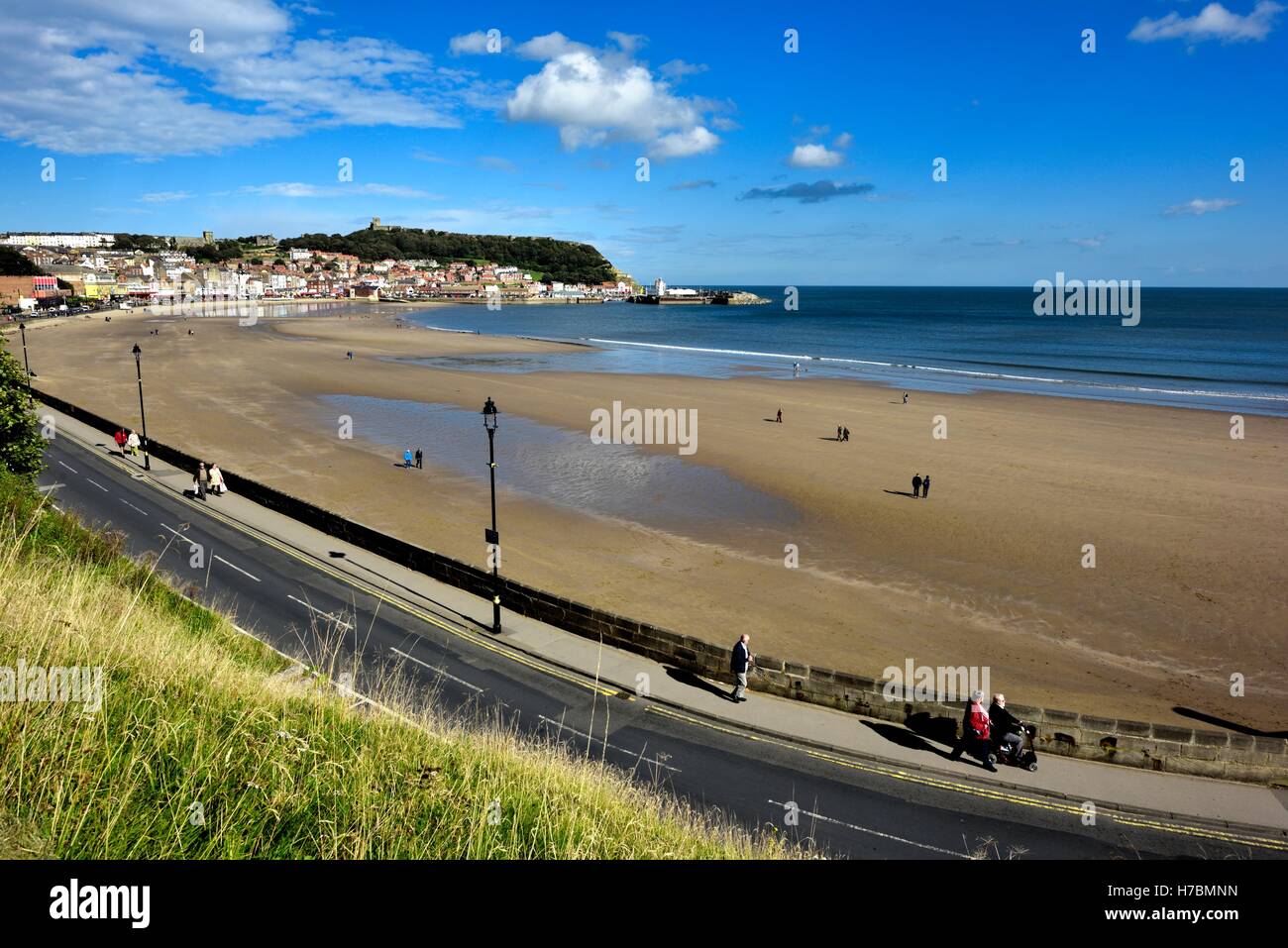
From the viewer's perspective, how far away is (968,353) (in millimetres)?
94812

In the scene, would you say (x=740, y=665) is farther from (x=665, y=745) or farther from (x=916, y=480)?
(x=916, y=480)

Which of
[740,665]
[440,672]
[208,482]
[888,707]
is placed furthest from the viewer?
[208,482]

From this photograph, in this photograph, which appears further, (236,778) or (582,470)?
(582,470)

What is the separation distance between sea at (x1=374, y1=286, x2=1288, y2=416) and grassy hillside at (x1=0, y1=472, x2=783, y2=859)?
209 feet

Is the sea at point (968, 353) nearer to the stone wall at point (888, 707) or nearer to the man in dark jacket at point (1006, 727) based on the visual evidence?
the stone wall at point (888, 707)

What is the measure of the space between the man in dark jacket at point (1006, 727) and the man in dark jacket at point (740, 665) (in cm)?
442

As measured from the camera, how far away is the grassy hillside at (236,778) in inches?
157

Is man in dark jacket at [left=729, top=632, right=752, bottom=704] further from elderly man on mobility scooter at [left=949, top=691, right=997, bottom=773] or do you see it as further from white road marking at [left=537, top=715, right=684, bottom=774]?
elderly man on mobility scooter at [left=949, top=691, right=997, bottom=773]

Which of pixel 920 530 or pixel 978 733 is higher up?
pixel 920 530

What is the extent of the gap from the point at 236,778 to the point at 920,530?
85.6 feet

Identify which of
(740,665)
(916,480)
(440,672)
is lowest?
(440,672)

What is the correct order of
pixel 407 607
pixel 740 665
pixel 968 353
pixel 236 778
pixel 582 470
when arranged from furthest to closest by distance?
pixel 968 353 → pixel 582 470 → pixel 407 607 → pixel 740 665 → pixel 236 778

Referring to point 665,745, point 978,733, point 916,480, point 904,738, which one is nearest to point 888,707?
point 904,738
